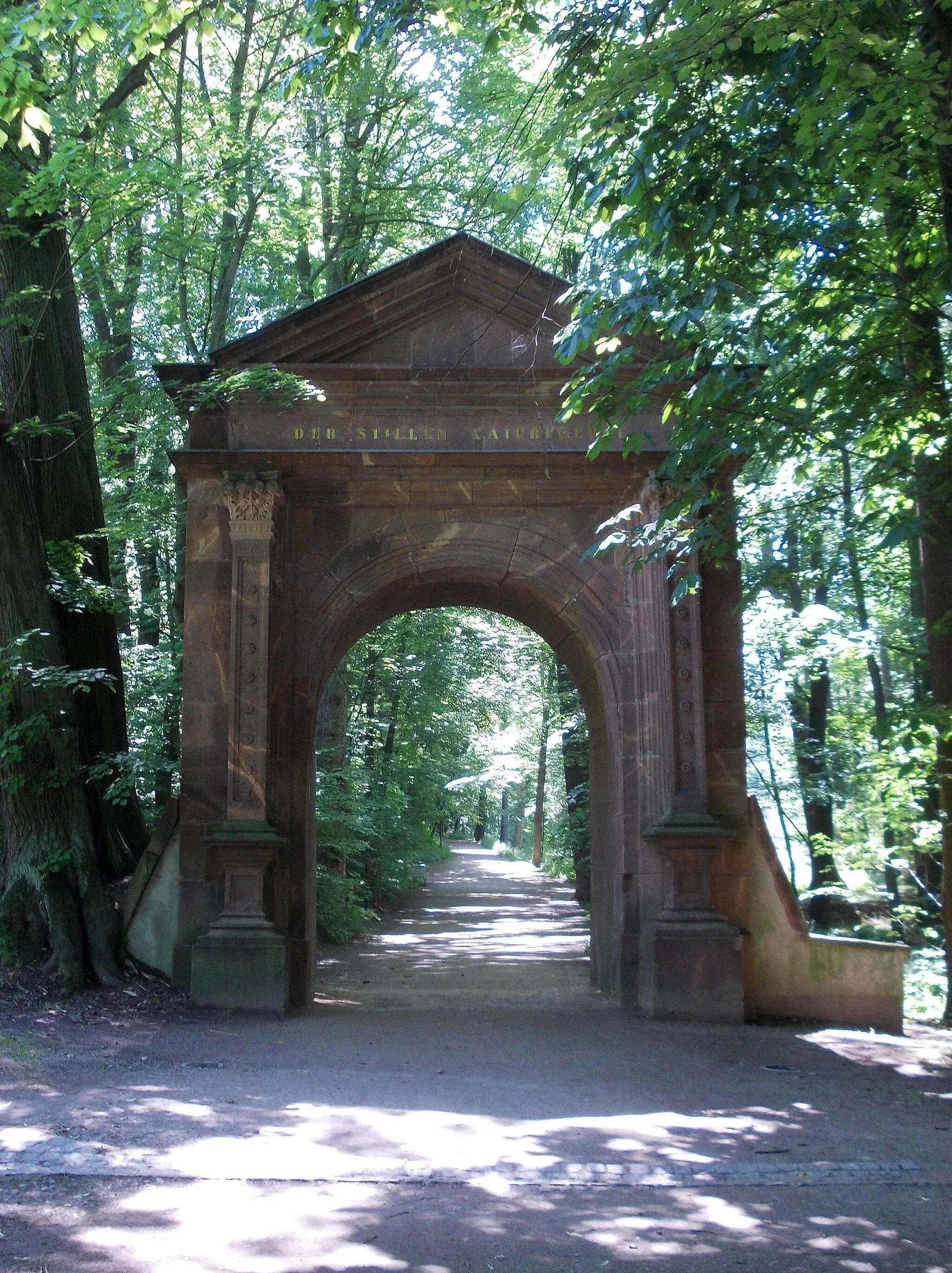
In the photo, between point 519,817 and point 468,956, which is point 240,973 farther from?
point 519,817

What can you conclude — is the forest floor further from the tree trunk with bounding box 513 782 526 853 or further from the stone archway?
the tree trunk with bounding box 513 782 526 853

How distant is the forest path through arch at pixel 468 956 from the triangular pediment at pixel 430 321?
231 inches

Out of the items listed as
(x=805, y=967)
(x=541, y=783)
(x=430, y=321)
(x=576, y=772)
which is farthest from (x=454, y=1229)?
(x=541, y=783)

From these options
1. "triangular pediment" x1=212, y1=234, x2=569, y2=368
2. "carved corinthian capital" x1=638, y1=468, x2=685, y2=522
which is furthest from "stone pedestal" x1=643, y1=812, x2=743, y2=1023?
"triangular pediment" x1=212, y1=234, x2=569, y2=368

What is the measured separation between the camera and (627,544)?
343 inches

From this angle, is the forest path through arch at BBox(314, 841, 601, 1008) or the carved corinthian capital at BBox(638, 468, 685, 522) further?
the forest path through arch at BBox(314, 841, 601, 1008)

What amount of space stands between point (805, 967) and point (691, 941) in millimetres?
1133

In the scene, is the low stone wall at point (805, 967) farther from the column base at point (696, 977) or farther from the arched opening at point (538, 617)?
the arched opening at point (538, 617)

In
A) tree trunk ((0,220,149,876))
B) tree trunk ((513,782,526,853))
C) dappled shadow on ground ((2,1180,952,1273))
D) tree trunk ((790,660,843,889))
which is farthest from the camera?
tree trunk ((513,782,526,853))

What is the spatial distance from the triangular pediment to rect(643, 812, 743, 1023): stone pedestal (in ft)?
14.2

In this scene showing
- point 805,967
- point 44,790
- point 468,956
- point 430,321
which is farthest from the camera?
point 468,956

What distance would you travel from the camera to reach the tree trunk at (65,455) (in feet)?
35.6

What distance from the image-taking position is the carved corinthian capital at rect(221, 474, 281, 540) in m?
10.1

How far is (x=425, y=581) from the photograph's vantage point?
437 inches
